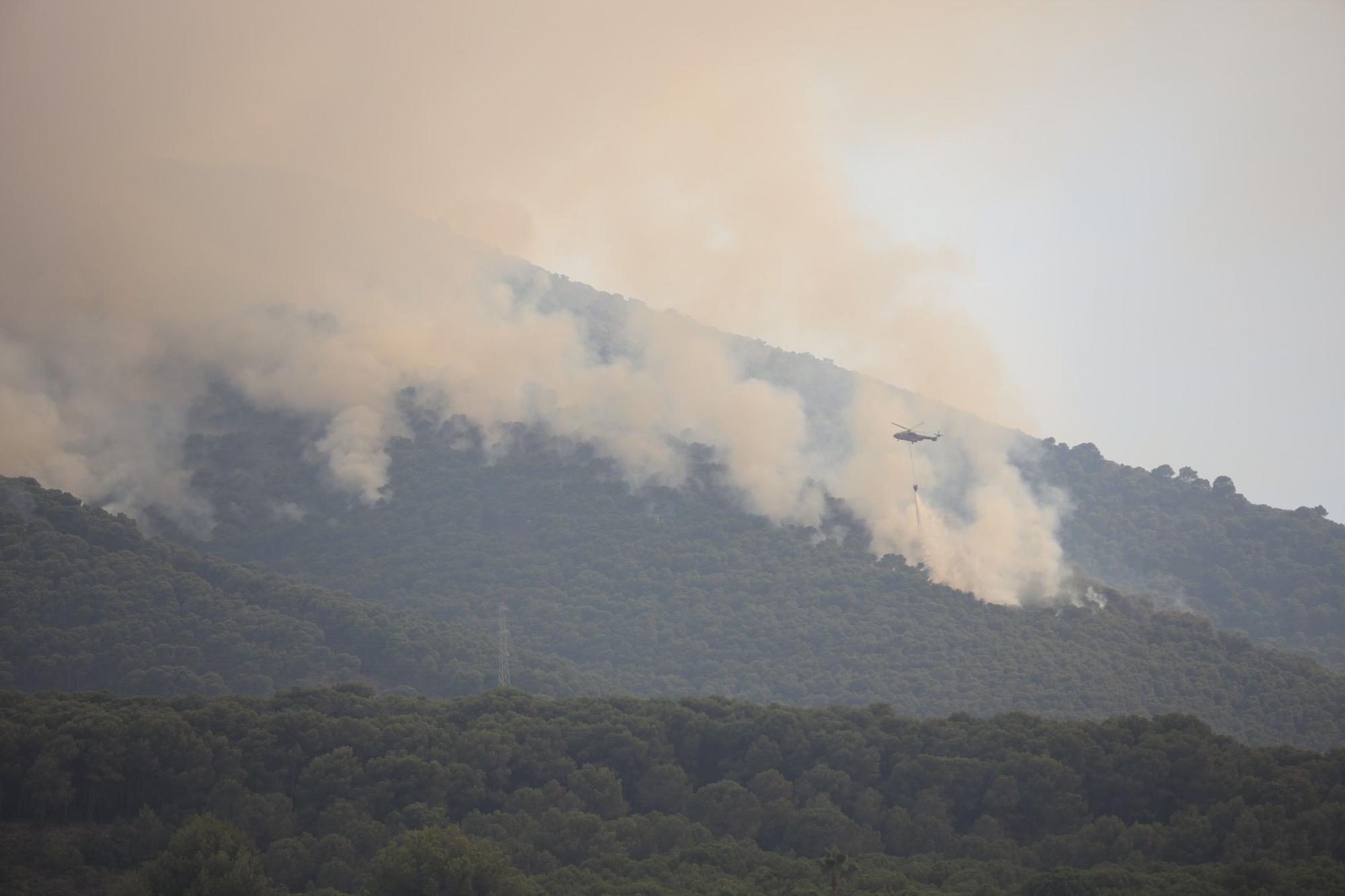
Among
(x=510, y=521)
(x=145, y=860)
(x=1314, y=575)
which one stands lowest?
(x=145, y=860)

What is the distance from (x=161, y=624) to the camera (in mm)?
137375

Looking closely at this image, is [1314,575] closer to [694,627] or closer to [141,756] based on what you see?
[694,627]

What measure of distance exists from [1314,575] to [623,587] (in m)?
97.4

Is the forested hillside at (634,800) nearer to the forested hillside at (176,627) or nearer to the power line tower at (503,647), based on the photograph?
the power line tower at (503,647)

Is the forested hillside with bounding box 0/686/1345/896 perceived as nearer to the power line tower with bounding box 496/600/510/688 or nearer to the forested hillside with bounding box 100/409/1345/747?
the power line tower with bounding box 496/600/510/688

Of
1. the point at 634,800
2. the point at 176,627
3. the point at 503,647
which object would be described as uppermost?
the point at 503,647

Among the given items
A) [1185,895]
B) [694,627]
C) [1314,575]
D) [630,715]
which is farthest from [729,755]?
[1314,575]

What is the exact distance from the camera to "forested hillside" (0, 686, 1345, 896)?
3162 inches

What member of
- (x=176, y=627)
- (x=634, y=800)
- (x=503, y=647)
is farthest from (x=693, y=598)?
(x=634, y=800)

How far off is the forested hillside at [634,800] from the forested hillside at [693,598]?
35.5m

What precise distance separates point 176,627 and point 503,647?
1245 inches

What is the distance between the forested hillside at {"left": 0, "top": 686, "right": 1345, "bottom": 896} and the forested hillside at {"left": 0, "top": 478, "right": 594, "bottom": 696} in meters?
23.9

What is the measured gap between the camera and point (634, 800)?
10606cm

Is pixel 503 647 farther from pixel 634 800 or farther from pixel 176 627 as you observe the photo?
pixel 634 800
